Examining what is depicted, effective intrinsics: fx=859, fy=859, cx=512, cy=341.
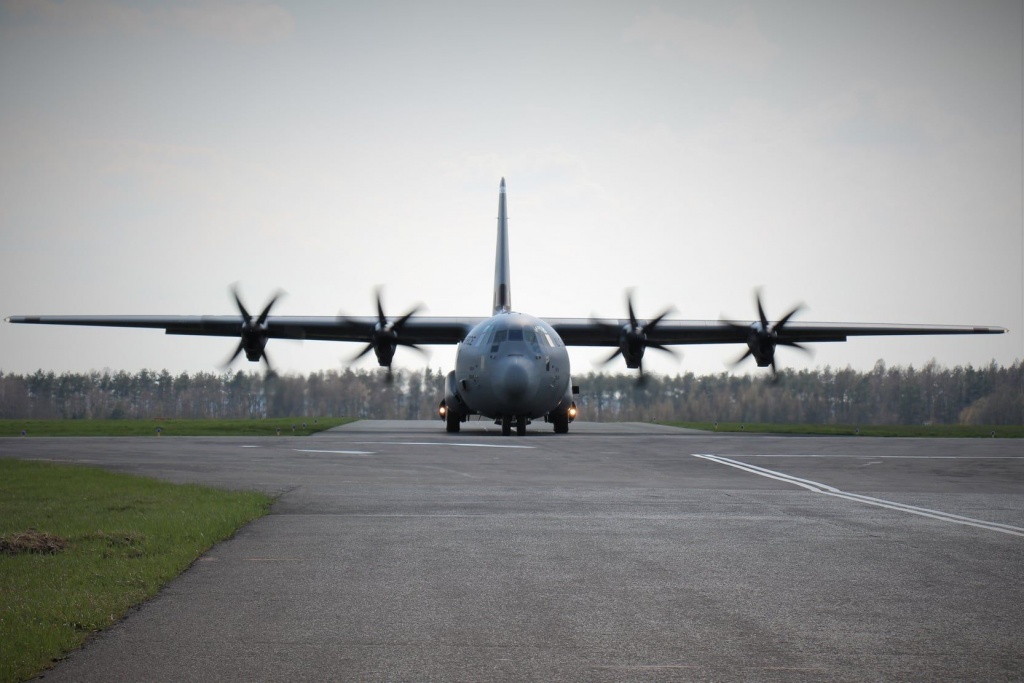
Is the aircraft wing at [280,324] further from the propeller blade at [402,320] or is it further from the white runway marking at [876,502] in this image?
the white runway marking at [876,502]

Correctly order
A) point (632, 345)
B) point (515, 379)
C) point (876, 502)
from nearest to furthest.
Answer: point (876, 502) → point (515, 379) → point (632, 345)

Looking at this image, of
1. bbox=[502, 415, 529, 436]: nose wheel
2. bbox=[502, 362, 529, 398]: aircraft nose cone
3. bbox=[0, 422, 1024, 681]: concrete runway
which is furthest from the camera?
bbox=[502, 415, 529, 436]: nose wheel

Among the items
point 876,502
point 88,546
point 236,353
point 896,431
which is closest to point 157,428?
point 236,353

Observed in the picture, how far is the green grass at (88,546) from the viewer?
4.83 meters

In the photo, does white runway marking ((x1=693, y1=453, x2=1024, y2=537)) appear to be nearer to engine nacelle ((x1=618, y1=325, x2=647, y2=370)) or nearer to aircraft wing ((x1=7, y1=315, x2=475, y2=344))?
engine nacelle ((x1=618, y1=325, x2=647, y2=370))

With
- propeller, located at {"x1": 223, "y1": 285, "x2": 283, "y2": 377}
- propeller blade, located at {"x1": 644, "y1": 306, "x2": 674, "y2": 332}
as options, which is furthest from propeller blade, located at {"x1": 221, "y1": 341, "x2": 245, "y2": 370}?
propeller blade, located at {"x1": 644, "y1": 306, "x2": 674, "y2": 332}

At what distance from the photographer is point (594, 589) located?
6.13 meters

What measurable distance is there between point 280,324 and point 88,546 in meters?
30.9

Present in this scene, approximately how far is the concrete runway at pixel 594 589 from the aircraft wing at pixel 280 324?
24994 millimetres

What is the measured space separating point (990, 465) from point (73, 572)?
18.0 meters

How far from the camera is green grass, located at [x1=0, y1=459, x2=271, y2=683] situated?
4832mm

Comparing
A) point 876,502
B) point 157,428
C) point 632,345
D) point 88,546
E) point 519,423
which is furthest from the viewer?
point 632,345

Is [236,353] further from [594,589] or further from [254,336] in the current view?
[594,589]

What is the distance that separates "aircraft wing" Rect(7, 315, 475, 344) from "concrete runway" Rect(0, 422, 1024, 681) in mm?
24994
